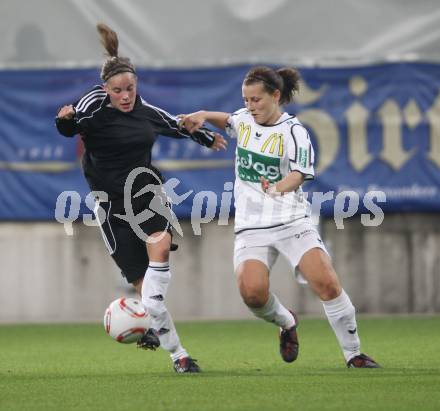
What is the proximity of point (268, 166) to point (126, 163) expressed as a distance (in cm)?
87

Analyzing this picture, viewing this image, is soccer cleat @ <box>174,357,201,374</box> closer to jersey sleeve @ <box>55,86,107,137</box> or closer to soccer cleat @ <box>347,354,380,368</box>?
soccer cleat @ <box>347,354,380,368</box>

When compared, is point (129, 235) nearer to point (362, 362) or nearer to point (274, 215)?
point (274, 215)

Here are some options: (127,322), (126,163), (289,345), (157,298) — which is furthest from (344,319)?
(126,163)

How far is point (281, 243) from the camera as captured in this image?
7566 mm

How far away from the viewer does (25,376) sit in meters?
7.54

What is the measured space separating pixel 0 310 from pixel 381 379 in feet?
23.1

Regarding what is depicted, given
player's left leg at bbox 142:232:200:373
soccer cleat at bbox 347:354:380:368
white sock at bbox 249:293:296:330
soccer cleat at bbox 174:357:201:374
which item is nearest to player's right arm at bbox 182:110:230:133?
player's left leg at bbox 142:232:200:373

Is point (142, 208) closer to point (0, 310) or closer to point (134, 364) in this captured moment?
point (134, 364)

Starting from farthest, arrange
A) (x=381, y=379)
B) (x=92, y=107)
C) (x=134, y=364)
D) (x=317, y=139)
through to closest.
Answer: (x=317, y=139) < (x=134, y=364) < (x=92, y=107) < (x=381, y=379)

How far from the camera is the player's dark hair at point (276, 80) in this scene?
7.54 meters

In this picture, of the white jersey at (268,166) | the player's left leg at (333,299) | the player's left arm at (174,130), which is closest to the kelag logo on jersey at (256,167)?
the white jersey at (268,166)

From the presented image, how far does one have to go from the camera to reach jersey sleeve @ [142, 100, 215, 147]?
7.71 metres

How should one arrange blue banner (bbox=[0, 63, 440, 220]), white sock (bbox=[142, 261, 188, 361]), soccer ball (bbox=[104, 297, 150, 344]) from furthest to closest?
1. blue banner (bbox=[0, 63, 440, 220])
2. white sock (bbox=[142, 261, 188, 361])
3. soccer ball (bbox=[104, 297, 150, 344])

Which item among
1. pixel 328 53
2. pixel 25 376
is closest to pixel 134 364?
pixel 25 376
